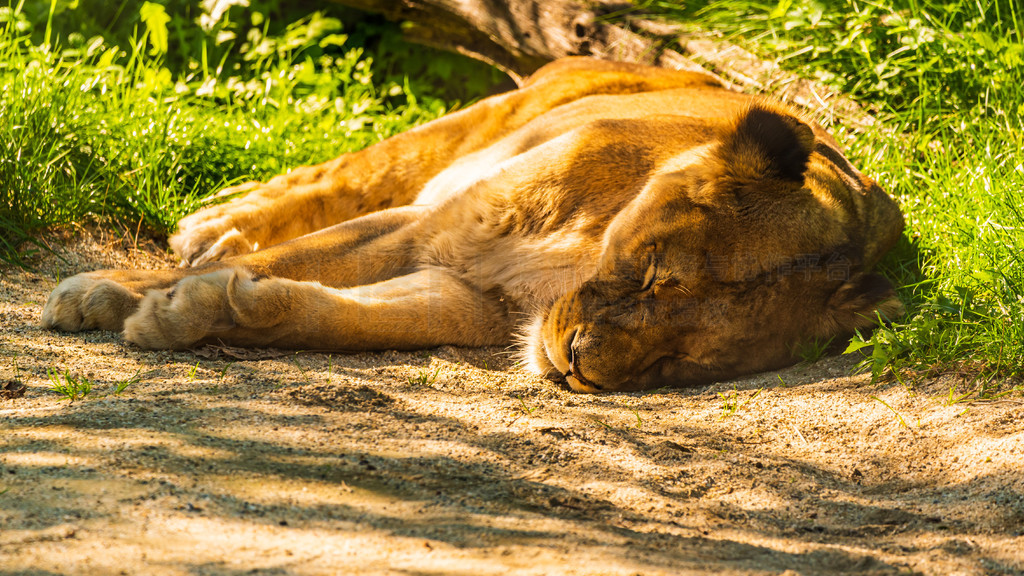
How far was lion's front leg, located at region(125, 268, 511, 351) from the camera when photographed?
10.0 feet

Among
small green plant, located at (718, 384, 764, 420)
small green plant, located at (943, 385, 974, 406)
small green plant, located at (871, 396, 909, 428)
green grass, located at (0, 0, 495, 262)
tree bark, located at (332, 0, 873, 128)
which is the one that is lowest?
small green plant, located at (718, 384, 764, 420)

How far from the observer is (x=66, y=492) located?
183 cm

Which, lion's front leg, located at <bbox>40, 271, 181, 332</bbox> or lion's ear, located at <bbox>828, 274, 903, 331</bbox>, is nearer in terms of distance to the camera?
lion's front leg, located at <bbox>40, 271, 181, 332</bbox>

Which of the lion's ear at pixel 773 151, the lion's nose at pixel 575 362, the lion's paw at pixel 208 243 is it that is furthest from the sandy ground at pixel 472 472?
the lion's paw at pixel 208 243

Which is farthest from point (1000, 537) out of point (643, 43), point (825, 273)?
point (643, 43)

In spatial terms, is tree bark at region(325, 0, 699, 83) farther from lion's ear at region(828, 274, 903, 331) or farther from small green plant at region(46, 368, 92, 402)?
small green plant at region(46, 368, 92, 402)

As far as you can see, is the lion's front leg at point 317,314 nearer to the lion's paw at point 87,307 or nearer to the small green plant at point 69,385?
the lion's paw at point 87,307

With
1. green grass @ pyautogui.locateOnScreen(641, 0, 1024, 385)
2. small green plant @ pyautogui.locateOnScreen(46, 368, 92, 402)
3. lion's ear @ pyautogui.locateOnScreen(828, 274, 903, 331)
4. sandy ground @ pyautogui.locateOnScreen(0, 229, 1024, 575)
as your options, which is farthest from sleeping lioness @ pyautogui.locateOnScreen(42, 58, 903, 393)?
small green plant @ pyautogui.locateOnScreen(46, 368, 92, 402)

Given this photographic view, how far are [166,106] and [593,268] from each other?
324cm

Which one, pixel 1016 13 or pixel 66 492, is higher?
pixel 1016 13

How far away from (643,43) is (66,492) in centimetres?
480

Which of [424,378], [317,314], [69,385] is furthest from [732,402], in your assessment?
[69,385]

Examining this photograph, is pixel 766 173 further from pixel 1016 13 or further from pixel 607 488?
pixel 1016 13

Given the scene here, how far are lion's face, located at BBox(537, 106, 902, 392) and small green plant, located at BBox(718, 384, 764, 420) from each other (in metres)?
0.14
